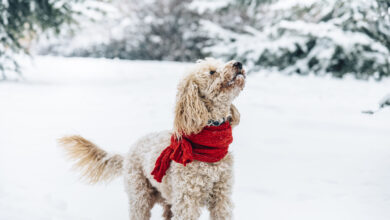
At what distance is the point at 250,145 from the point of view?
596 centimetres

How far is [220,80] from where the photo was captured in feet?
9.93

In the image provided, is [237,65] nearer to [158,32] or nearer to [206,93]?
[206,93]

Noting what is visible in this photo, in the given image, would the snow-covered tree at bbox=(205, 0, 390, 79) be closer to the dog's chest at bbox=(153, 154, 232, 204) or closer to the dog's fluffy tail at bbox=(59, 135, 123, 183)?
the dog's fluffy tail at bbox=(59, 135, 123, 183)

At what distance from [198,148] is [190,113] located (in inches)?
11.0

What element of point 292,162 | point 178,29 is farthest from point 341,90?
point 178,29

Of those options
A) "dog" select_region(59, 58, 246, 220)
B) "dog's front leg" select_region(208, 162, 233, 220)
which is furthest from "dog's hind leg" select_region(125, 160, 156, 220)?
"dog's front leg" select_region(208, 162, 233, 220)

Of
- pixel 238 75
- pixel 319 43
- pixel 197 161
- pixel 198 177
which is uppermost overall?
pixel 238 75

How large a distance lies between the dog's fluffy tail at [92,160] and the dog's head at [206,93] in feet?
3.75

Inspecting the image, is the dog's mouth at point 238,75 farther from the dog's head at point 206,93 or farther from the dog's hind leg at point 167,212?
the dog's hind leg at point 167,212

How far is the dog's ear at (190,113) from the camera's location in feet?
9.66

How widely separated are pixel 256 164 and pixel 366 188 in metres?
1.35

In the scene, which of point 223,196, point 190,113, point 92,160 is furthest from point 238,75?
point 92,160

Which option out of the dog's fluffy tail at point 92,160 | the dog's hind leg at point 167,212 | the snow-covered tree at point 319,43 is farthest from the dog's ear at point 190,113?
the snow-covered tree at point 319,43

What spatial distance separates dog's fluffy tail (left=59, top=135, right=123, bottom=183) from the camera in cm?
384
